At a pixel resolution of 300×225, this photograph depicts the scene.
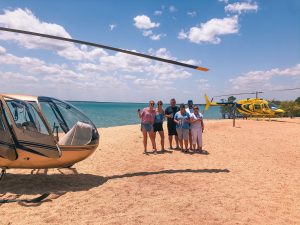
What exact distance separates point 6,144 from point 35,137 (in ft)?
2.21

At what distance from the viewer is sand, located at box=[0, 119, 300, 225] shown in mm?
5082

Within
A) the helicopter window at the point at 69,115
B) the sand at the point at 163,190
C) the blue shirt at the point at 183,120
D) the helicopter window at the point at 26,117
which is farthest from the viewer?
the blue shirt at the point at 183,120

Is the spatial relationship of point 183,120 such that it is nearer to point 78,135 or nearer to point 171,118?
point 171,118

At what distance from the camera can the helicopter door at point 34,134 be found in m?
6.62

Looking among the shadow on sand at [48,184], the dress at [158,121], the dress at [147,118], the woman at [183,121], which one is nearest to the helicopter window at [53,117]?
the shadow on sand at [48,184]

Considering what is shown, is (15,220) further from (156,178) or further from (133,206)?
(156,178)

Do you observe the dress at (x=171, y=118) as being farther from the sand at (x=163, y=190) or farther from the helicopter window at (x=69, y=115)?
the helicopter window at (x=69, y=115)

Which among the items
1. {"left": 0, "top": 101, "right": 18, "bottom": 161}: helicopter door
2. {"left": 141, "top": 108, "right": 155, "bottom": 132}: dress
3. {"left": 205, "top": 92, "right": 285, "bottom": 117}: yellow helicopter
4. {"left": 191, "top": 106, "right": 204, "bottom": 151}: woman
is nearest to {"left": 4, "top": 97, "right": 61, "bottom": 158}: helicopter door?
{"left": 0, "top": 101, "right": 18, "bottom": 161}: helicopter door

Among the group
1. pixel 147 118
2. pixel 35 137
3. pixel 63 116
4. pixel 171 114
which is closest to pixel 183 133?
pixel 171 114

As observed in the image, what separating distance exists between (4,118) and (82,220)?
3.27 metres

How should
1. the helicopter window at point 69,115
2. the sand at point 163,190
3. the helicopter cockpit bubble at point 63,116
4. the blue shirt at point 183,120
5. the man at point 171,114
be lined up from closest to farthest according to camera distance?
the sand at point 163,190 → the helicopter cockpit bubble at point 63,116 → the helicopter window at point 69,115 → the blue shirt at point 183,120 → the man at point 171,114

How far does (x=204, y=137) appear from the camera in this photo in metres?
15.5

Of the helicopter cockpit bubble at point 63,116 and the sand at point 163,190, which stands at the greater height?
the helicopter cockpit bubble at point 63,116

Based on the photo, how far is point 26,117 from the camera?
692 centimetres
